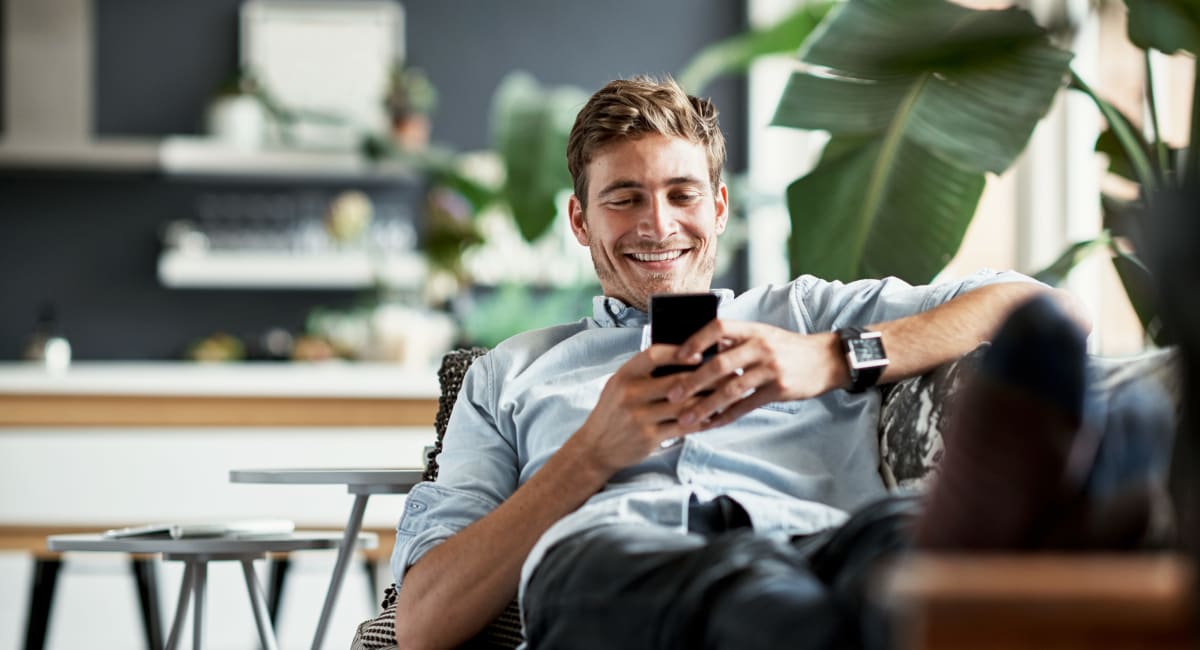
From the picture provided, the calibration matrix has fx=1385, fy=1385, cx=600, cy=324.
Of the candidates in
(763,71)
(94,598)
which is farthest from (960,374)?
(763,71)

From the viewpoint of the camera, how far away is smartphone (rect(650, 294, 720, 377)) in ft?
4.96

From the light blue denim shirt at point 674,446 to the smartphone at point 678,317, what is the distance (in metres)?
0.18

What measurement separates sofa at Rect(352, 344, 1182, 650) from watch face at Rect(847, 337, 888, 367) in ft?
0.25

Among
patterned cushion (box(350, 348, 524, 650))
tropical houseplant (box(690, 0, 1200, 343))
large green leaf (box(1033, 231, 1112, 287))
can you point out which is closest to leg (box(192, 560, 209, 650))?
patterned cushion (box(350, 348, 524, 650))

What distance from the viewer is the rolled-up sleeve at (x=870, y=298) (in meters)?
1.85

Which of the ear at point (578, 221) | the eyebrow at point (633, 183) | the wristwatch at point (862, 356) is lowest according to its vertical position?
the wristwatch at point (862, 356)

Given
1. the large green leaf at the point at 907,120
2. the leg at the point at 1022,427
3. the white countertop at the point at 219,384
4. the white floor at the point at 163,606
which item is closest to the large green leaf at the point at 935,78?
the large green leaf at the point at 907,120

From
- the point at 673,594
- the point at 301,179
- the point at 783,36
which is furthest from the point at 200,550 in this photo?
the point at 301,179

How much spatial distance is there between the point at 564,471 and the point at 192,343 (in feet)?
13.9

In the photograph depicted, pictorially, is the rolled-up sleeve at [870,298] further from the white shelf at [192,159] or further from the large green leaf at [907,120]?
the white shelf at [192,159]

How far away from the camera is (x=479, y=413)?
1.86 m

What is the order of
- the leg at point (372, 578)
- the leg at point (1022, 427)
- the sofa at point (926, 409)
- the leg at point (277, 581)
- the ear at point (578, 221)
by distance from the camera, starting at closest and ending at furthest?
the leg at point (1022, 427)
the sofa at point (926, 409)
the ear at point (578, 221)
the leg at point (277, 581)
the leg at point (372, 578)

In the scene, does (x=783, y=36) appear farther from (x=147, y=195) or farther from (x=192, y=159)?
(x=147, y=195)

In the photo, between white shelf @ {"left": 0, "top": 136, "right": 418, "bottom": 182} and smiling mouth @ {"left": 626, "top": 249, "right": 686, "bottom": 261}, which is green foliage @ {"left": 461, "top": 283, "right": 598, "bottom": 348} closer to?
white shelf @ {"left": 0, "top": 136, "right": 418, "bottom": 182}
